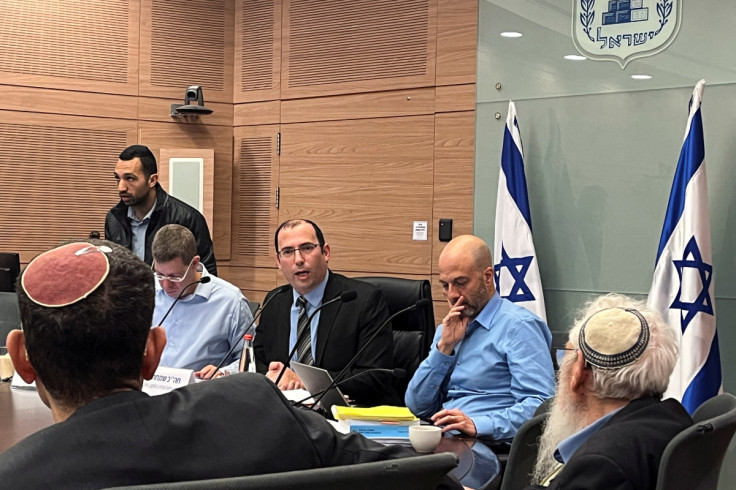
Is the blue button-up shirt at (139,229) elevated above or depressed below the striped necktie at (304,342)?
above

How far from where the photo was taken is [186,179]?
7.02 meters

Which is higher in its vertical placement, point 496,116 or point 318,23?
point 318,23

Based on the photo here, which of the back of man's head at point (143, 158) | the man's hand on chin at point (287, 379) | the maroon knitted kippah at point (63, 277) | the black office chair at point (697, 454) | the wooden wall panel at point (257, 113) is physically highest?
the wooden wall panel at point (257, 113)

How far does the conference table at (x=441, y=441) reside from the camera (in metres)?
2.34

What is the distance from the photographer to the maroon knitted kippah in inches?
50.4

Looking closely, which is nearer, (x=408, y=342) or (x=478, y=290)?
(x=478, y=290)

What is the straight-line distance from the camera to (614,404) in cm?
210

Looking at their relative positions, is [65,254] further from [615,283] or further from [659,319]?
[615,283]

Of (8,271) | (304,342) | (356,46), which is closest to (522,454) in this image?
(304,342)

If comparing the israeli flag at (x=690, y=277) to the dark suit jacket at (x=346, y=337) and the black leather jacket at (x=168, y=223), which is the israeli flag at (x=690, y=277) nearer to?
the dark suit jacket at (x=346, y=337)

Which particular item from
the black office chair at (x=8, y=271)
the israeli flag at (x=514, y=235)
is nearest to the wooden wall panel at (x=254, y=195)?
the israeli flag at (x=514, y=235)

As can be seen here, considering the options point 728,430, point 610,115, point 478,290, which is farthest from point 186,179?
point 728,430

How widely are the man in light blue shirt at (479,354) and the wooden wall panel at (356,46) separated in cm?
299

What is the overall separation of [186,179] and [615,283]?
3244 mm
